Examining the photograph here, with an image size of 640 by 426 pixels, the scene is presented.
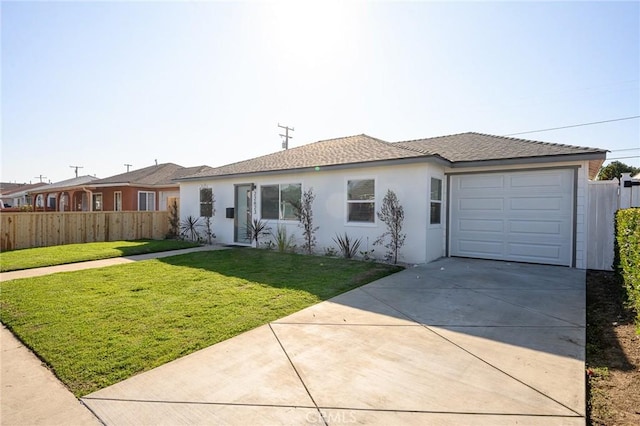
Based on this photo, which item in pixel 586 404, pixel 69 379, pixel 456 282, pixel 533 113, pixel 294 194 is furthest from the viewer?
pixel 533 113

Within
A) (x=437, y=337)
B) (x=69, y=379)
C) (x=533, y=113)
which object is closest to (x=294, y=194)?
(x=437, y=337)

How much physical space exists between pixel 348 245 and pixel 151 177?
18.2m

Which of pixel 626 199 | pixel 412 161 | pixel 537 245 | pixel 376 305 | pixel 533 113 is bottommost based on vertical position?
pixel 376 305

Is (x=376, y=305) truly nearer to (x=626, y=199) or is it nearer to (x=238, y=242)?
(x=626, y=199)

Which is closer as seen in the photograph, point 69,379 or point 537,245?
point 69,379

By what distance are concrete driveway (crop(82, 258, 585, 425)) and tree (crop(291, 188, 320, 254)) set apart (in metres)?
5.46

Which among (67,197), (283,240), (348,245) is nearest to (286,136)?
(283,240)

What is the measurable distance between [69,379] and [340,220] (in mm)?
7666

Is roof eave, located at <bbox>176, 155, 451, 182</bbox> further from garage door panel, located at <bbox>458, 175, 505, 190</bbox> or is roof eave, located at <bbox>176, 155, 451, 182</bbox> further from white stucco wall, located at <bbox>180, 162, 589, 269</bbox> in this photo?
garage door panel, located at <bbox>458, 175, 505, 190</bbox>

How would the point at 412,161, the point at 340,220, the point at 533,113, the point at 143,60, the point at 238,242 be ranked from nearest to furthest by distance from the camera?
the point at 412,161, the point at 143,60, the point at 340,220, the point at 238,242, the point at 533,113

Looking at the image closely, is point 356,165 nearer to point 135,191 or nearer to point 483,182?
point 483,182

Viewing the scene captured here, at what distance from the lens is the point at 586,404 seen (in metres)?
2.56

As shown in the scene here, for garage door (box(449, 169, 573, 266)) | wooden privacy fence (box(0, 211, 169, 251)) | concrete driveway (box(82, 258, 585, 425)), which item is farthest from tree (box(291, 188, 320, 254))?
wooden privacy fence (box(0, 211, 169, 251))

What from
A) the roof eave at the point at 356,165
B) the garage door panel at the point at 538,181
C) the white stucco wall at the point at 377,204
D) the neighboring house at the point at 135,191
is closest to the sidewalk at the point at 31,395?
the white stucco wall at the point at 377,204
